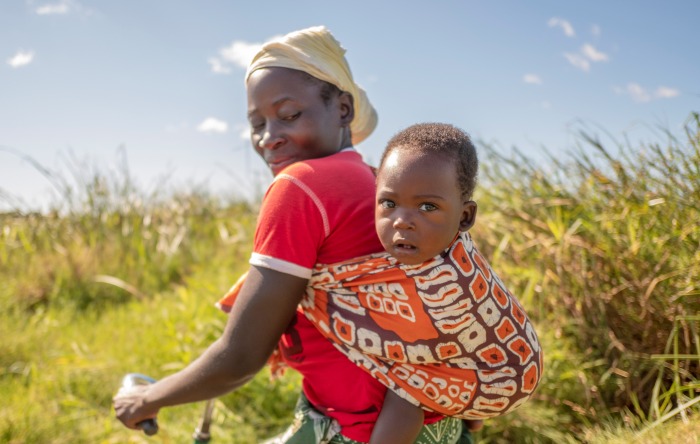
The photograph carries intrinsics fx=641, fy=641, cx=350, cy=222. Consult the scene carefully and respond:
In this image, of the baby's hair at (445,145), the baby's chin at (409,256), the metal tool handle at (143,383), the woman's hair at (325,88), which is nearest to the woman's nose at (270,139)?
the woman's hair at (325,88)

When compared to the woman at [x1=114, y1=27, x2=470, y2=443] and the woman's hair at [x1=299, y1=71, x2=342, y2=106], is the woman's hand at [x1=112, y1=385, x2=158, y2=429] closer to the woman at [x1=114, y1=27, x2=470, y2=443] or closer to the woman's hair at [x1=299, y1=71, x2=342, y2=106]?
the woman at [x1=114, y1=27, x2=470, y2=443]

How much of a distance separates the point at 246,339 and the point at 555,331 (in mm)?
2103

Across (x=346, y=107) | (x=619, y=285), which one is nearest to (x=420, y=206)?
(x=346, y=107)

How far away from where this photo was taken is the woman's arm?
1531 mm

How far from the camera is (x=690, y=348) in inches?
111

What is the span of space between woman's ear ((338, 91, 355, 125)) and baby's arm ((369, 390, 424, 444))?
841 millimetres

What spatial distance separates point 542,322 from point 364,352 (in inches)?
77.5

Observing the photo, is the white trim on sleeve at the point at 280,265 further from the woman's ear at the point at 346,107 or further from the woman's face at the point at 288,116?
the woman's ear at the point at 346,107

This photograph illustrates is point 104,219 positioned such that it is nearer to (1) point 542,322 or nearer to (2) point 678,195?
(1) point 542,322

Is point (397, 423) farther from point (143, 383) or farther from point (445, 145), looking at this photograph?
point (143, 383)

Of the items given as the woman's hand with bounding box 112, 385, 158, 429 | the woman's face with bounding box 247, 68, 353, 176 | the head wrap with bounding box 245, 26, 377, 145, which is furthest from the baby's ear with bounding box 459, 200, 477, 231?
the woman's hand with bounding box 112, 385, 158, 429

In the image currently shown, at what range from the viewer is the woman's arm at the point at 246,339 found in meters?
1.53

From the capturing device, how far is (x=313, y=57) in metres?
1.83

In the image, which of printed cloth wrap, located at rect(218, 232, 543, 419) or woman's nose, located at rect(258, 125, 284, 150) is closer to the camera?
printed cloth wrap, located at rect(218, 232, 543, 419)
